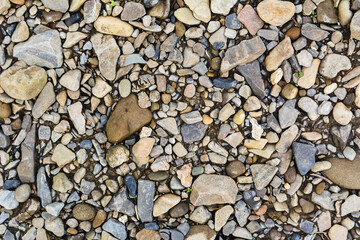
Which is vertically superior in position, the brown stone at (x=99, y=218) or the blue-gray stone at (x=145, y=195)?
the blue-gray stone at (x=145, y=195)

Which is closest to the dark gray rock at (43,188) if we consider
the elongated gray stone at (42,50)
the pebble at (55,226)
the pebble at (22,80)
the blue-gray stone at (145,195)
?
the pebble at (55,226)

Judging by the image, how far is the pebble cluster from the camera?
2.30 m

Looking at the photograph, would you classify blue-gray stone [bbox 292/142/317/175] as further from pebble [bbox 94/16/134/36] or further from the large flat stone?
pebble [bbox 94/16/134/36]

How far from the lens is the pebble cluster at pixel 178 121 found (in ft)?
7.54

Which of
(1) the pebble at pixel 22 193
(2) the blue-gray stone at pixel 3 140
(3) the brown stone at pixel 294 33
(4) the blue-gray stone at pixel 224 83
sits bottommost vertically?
(1) the pebble at pixel 22 193

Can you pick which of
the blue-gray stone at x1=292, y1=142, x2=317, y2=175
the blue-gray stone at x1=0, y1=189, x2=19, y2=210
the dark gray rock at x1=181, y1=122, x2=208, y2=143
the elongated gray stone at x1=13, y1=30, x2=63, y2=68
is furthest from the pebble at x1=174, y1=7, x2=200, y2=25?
the blue-gray stone at x1=0, y1=189, x2=19, y2=210

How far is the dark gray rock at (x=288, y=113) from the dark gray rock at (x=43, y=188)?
175cm

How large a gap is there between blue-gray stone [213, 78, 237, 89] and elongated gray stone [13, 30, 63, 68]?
1.12 metres

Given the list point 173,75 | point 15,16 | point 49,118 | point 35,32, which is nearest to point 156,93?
point 173,75

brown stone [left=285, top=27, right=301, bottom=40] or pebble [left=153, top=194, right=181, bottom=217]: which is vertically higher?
brown stone [left=285, top=27, right=301, bottom=40]

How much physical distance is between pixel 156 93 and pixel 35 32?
964 millimetres

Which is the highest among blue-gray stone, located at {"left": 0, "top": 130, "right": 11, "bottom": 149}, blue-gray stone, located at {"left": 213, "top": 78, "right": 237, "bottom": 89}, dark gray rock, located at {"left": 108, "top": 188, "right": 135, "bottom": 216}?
blue-gray stone, located at {"left": 213, "top": 78, "right": 237, "bottom": 89}

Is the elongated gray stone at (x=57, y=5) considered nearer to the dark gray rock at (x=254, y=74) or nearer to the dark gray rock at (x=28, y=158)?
the dark gray rock at (x=28, y=158)

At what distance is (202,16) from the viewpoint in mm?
2275
